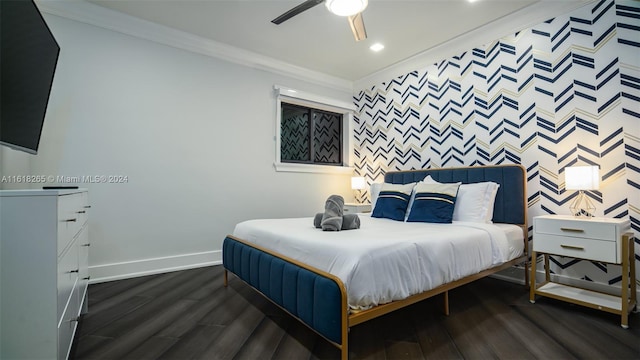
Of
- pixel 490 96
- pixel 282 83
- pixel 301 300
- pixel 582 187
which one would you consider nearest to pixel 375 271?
pixel 301 300

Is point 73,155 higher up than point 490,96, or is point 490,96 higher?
point 490,96

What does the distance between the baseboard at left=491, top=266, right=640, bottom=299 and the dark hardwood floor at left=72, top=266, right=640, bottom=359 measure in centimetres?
34

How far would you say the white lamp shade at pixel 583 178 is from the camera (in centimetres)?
227

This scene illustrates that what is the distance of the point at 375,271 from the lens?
1602mm

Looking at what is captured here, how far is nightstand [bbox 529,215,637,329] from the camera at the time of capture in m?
2.05

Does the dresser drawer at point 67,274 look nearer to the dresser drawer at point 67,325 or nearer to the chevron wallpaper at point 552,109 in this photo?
the dresser drawer at point 67,325

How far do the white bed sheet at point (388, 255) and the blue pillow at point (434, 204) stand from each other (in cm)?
32

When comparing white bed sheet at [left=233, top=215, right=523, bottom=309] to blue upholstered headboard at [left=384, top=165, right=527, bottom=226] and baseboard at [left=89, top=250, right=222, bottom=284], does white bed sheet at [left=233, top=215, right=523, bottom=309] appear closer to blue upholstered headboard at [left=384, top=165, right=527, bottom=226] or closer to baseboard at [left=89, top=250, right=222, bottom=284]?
blue upholstered headboard at [left=384, top=165, right=527, bottom=226]

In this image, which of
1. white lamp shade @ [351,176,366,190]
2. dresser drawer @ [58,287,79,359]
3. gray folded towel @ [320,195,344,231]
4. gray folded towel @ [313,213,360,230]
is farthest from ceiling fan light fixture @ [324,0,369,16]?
white lamp shade @ [351,176,366,190]

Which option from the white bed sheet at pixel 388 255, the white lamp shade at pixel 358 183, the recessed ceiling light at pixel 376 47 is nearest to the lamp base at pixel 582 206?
the white bed sheet at pixel 388 255

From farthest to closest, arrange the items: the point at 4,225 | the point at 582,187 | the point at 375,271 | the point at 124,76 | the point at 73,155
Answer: the point at 124,76, the point at 73,155, the point at 582,187, the point at 375,271, the point at 4,225

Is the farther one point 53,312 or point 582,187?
point 582,187

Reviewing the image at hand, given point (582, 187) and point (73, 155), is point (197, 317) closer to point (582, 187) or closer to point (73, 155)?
point (73, 155)

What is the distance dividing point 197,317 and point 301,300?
38.2 inches
